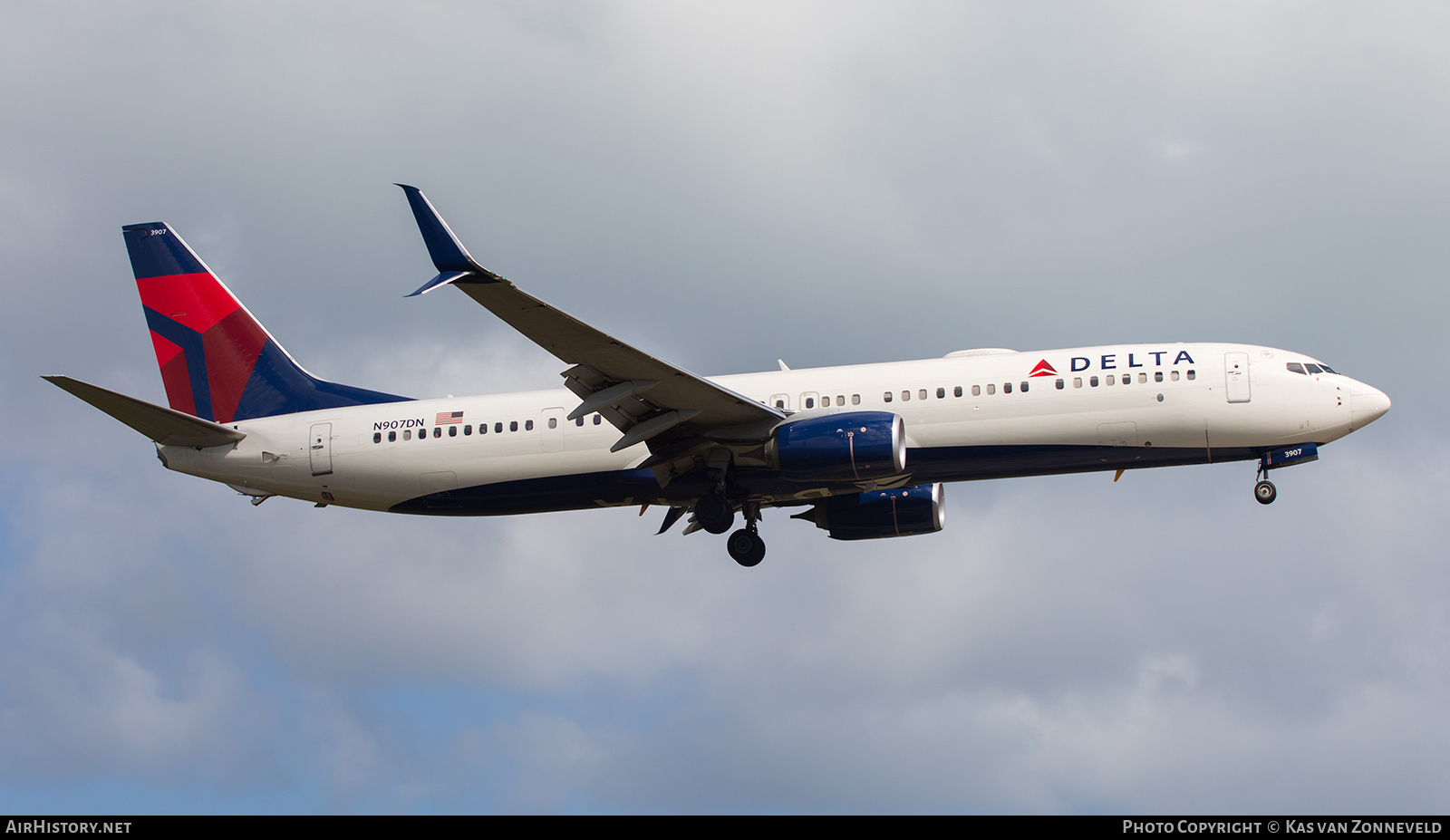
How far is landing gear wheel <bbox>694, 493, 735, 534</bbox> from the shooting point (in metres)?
38.9

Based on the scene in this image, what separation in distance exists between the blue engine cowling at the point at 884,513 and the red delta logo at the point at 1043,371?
267 inches

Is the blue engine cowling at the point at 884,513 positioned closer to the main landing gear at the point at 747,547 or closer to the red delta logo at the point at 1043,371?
the main landing gear at the point at 747,547

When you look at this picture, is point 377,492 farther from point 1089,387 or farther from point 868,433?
point 1089,387

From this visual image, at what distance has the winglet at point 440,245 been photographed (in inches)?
1164

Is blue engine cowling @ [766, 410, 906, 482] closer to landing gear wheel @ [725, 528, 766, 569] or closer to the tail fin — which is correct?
landing gear wheel @ [725, 528, 766, 569]

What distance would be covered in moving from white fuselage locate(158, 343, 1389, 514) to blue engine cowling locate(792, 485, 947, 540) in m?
3.94

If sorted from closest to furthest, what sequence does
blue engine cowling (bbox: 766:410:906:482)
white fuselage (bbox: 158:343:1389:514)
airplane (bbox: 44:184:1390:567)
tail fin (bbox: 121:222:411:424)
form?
1. blue engine cowling (bbox: 766:410:906:482)
2. airplane (bbox: 44:184:1390:567)
3. white fuselage (bbox: 158:343:1389:514)
4. tail fin (bbox: 121:222:411:424)

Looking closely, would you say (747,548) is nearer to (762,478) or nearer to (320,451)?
(762,478)

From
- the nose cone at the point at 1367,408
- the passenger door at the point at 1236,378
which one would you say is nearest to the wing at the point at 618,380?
the passenger door at the point at 1236,378

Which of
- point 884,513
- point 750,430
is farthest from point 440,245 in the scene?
point 884,513

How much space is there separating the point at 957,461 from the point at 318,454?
18083 millimetres

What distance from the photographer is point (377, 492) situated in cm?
4091

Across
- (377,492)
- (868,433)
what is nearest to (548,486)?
(377,492)

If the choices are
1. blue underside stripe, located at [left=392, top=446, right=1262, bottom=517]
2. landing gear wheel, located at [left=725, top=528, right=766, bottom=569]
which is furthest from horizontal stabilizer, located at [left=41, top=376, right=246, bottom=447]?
landing gear wheel, located at [left=725, top=528, right=766, bottom=569]
